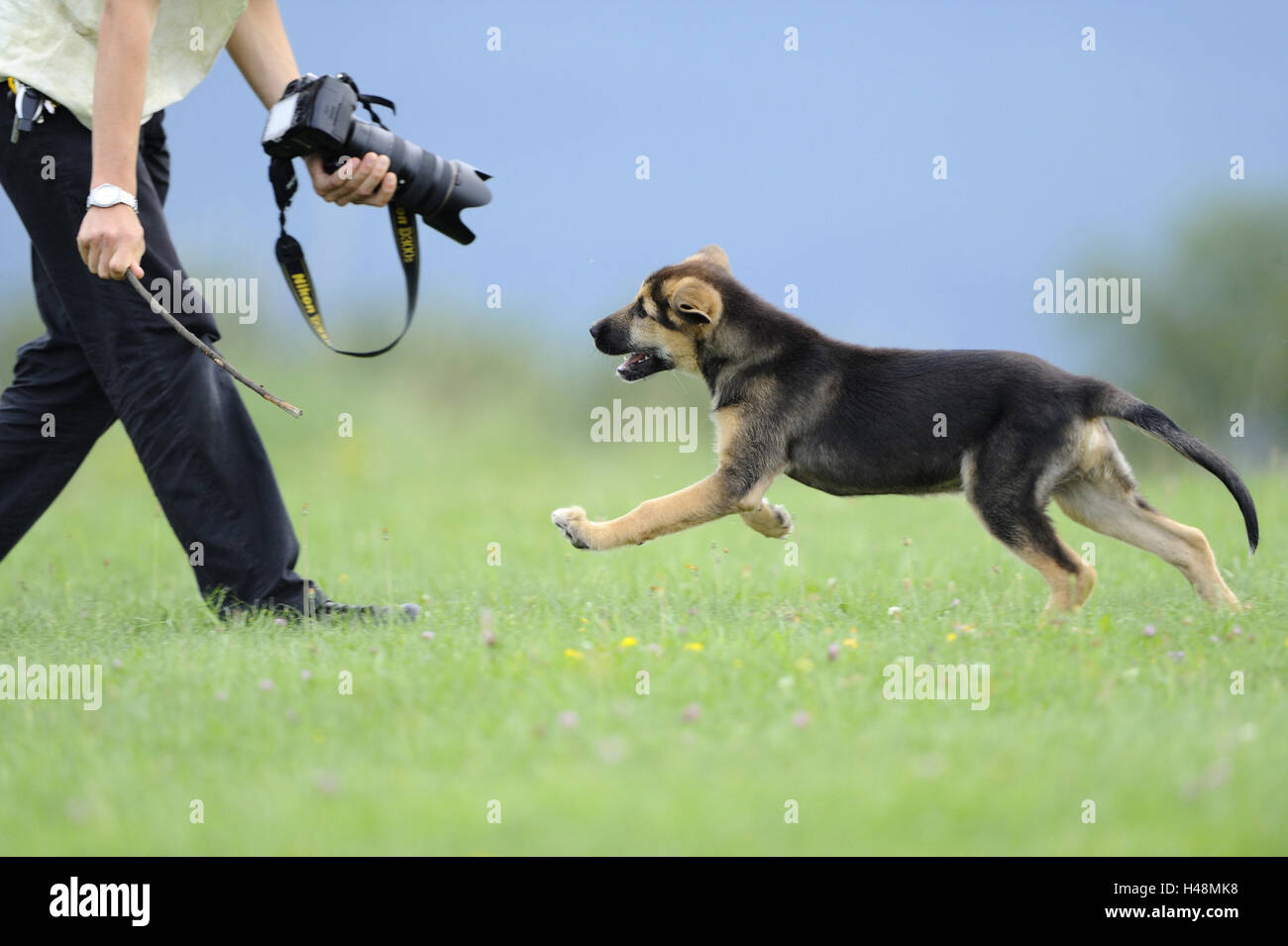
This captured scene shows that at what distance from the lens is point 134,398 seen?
16.4 ft

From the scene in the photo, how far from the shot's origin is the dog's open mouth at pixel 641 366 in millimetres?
5875

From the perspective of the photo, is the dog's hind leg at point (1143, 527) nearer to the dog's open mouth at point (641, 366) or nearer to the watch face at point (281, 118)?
the dog's open mouth at point (641, 366)

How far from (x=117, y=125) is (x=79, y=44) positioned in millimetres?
475

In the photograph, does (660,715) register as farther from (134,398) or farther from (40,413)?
(40,413)

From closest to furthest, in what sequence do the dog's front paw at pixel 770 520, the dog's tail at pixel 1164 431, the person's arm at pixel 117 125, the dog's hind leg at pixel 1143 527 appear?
the person's arm at pixel 117 125 → the dog's tail at pixel 1164 431 → the dog's hind leg at pixel 1143 527 → the dog's front paw at pixel 770 520

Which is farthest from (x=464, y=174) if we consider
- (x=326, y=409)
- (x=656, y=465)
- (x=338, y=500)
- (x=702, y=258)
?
(x=326, y=409)

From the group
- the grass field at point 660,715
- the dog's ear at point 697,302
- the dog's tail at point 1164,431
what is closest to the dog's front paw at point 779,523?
the grass field at point 660,715

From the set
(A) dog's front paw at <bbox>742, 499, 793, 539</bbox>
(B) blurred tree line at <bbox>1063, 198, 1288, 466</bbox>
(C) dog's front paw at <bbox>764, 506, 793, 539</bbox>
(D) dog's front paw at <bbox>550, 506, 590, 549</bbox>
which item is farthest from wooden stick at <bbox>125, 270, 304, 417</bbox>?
(B) blurred tree line at <bbox>1063, 198, 1288, 466</bbox>

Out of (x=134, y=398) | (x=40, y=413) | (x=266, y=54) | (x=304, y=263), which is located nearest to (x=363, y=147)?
(x=304, y=263)

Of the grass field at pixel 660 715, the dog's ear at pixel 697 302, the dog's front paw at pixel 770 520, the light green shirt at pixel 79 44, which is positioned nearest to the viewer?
the grass field at pixel 660 715

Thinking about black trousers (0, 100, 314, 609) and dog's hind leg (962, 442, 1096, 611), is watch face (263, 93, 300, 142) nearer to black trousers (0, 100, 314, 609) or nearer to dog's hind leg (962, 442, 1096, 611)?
black trousers (0, 100, 314, 609)

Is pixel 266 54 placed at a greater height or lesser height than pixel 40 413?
greater

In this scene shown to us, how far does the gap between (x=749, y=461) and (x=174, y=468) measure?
7.67 feet

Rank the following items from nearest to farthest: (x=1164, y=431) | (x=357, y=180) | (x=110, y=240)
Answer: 1. (x=110, y=240)
2. (x=357, y=180)
3. (x=1164, y=431)
